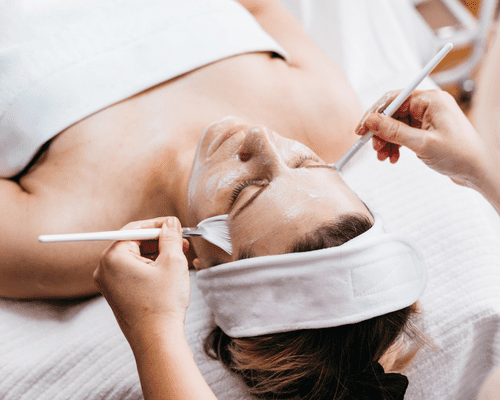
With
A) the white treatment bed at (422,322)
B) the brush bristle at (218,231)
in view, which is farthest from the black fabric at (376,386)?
the brush bristle at (218,231)

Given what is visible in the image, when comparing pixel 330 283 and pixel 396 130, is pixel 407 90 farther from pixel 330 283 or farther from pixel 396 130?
pixel 330 283

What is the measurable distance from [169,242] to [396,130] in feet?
1.82

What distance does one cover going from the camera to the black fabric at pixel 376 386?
0.88 m

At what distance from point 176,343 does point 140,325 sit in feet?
0.23

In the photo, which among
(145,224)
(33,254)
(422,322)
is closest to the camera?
(145,224)

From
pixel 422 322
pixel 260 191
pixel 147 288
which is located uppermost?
pixel 260 191

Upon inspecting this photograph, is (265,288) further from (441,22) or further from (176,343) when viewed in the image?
(441,22)

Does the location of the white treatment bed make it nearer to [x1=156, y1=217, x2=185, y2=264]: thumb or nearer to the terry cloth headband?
the terry cloth headband

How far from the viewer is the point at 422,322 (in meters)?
1.15

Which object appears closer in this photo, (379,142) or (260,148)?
(260,148)

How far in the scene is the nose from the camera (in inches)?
36.1

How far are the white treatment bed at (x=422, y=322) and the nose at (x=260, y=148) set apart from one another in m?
0.24

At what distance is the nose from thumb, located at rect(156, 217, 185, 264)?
0.80ft

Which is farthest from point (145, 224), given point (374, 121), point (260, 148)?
point (374, 121)
